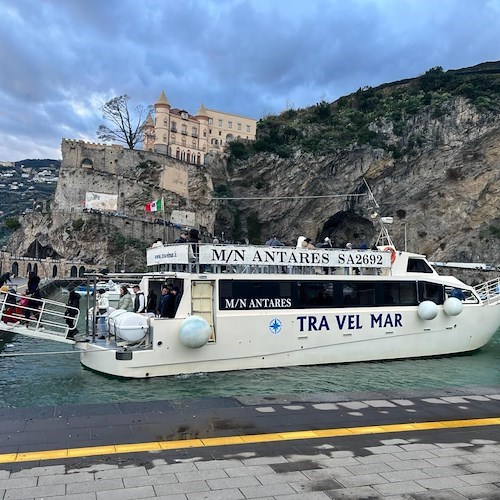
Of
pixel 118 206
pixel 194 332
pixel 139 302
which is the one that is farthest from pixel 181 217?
pixel 194 332

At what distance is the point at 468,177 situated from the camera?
56.1m

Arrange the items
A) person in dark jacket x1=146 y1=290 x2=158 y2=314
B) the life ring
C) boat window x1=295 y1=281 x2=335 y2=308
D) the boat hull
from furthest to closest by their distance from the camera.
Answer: the life ring, person in dark jacket x1=146 y1=290 x2=158 y2=314, boat window x1=295 y1=281 x2=335 y2=308, the boat hull

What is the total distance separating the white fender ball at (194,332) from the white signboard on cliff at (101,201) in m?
52.0

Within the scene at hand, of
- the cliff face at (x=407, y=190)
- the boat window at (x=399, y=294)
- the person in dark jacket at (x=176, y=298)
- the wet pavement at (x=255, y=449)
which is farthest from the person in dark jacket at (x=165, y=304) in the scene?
the cliff face at (x=407, y=190)

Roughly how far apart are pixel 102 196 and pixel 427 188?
133 feet

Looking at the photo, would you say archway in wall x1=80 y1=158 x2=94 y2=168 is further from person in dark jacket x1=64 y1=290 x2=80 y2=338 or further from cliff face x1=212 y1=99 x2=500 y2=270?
person in dark jacket x1=64 y1=290 x2=80 y2=338

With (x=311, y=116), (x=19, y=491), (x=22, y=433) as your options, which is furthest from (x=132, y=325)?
(x=311, y=116)

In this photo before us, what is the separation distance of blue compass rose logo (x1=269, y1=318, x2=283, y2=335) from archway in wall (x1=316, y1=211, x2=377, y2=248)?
160 ft

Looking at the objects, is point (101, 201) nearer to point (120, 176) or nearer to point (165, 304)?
point (120, 176)

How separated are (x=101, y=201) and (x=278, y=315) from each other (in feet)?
170

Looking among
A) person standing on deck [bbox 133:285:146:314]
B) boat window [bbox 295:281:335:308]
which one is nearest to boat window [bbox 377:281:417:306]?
boat window [bbox 295:281:335:308]

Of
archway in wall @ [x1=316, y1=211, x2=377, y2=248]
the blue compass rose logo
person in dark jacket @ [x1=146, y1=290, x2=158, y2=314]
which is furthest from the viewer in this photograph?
archway in wall @ [x1=316, y1=211, x2=377, y2=248]

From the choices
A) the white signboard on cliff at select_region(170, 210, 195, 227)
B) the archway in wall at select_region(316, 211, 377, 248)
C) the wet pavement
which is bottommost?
the wet pavement

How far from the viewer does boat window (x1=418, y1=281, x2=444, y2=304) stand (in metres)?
15.8
